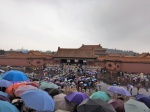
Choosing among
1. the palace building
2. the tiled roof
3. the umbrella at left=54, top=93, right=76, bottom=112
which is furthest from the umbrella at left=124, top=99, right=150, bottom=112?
the tiled roof

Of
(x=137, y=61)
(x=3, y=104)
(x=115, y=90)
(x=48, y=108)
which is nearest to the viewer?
(x=3, y=104)

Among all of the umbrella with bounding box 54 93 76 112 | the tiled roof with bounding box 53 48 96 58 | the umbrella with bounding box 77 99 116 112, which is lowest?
the umbrella with bounding box 54 93 76 112

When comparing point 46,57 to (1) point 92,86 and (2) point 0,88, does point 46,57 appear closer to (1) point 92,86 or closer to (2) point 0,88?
(1) point 92,86

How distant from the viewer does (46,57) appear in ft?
131

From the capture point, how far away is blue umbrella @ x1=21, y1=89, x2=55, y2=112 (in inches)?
288

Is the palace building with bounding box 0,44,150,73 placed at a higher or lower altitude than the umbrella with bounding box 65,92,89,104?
higher

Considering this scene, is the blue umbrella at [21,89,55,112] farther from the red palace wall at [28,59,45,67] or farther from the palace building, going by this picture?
the red palace wall at [28,59,45,67]

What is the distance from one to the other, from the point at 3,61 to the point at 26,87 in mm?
34525

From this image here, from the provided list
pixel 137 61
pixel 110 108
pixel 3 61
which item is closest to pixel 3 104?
pixel 110 108

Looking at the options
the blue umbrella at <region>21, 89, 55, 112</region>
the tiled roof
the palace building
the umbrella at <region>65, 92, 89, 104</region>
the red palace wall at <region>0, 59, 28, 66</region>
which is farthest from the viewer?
the red palace wall at <region>0, 59, 28, 66</region>

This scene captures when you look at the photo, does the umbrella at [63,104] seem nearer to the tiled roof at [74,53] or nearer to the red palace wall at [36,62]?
the tiled roof at [74,53]

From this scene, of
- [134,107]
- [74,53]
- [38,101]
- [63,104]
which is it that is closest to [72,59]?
[74,53]

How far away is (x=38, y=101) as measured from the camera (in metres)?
7.47

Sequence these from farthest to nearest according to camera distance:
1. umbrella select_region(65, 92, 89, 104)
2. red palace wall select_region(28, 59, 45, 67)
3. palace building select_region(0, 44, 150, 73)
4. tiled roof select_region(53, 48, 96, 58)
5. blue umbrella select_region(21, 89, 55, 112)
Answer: red palace wall select_region(28, 59, 45, 67), tiled roof select_region(53, 48, 96, 58), palace building select_region(0, 44, 150, 73), umbrella select_region(65, 92, 89, 104), blue umbrella select_region(21, 89, 55, 112)
